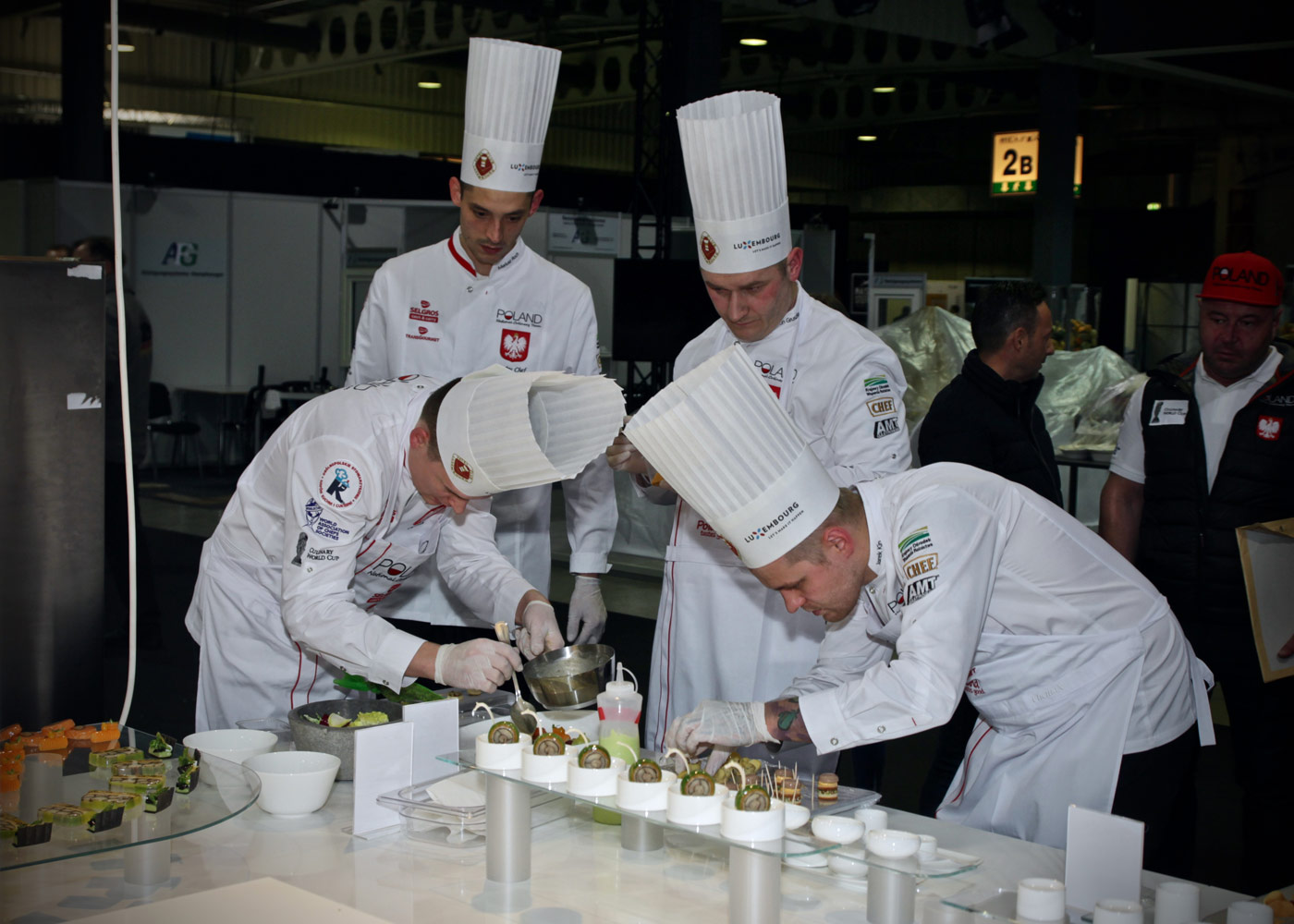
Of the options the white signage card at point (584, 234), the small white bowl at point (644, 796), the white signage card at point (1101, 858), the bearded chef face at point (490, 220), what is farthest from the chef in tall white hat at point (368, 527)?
the white signage card at point (584, 234)

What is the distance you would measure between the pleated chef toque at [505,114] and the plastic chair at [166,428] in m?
7.33

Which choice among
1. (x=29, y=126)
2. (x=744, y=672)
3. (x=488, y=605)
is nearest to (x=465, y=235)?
(x=488, y=605)

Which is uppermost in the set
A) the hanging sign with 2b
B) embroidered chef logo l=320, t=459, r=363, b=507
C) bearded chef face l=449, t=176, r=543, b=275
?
the hanging sign with 2b

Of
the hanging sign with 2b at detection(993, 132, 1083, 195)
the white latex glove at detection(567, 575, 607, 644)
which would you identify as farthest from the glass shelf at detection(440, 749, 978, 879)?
the hanging sign with 2b at detection(993, 132, 1083, 195)

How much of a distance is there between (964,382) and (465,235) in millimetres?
1531

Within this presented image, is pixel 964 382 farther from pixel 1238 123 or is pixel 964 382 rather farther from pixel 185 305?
pixel 1238 123

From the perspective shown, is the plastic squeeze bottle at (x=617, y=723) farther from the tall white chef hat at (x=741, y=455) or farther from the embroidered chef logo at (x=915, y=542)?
the embroidered chef logo at (x=915, y=542)

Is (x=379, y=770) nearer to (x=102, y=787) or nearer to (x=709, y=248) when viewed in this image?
(x=102, y=787)

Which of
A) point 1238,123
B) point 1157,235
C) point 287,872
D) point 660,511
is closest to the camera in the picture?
point 287,872

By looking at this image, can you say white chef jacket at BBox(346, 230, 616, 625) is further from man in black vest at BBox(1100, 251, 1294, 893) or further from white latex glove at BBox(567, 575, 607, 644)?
man in black vest at BBox(1100, 251, 1294, 893)

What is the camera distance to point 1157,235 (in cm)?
1370

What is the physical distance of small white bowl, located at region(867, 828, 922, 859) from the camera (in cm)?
158

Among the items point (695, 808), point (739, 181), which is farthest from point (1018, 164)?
point (695, 808)

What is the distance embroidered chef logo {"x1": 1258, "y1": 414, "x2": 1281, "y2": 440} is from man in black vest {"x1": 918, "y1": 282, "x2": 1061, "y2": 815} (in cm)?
65
